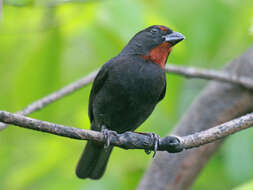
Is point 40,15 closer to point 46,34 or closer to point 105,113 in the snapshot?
point 46,34

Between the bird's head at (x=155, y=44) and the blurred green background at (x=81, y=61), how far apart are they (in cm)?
13

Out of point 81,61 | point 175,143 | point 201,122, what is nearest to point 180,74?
Result: point 201,122

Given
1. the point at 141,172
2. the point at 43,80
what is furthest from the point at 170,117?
the point at 43,80

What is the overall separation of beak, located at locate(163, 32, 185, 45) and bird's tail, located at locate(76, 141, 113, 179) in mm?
1058

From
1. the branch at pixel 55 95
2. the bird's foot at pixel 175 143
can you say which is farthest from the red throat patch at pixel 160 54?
the bird's foot at pixel 175 143

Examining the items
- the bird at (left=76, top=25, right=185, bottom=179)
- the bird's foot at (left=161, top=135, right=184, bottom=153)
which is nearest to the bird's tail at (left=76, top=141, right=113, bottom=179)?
the bird at (left=76, top=25, right=185, bottom=179)

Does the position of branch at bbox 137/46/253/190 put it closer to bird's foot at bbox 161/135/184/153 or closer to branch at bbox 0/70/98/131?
branch at bbox 0/70/98/131

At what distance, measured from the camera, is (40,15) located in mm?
3984

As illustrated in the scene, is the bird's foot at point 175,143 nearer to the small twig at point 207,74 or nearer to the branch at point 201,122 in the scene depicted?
the branch at point 201,122

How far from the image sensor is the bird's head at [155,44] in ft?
13.6

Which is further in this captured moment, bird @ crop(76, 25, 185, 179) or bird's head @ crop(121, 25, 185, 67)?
bird's head @ crop(121, 25, 185, 67)

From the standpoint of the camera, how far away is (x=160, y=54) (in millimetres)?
4176

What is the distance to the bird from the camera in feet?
12.9

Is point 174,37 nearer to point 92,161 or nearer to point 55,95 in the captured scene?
point 55,95
